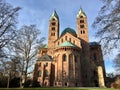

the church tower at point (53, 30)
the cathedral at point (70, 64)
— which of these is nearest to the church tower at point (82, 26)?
the cathedral at point (70, 64)

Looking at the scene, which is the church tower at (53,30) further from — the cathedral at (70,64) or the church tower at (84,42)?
the church tower at (84,42)

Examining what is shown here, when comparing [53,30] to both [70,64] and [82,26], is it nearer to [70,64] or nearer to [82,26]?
[82,26]

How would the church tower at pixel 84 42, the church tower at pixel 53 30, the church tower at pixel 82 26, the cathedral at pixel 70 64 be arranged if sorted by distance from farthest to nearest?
the church tower at pixel 53 30, the church tower at pixel 82 26, the church tower at pixel 84 42, the cathedral at pixel 70 64

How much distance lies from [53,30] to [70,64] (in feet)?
68.1

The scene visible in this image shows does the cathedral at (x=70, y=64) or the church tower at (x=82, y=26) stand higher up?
the church tower at (x=82, y=26)

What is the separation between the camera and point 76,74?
167 ft

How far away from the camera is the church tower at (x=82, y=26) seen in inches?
2474

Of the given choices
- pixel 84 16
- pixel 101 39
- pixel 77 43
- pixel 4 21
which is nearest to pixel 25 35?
pixel 4 21

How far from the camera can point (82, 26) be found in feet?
214

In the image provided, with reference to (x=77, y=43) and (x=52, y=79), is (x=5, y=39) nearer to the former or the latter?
(x=52, y=79)

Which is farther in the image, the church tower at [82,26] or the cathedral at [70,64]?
the church tower at [82,26]

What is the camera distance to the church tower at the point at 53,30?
63.9 meters

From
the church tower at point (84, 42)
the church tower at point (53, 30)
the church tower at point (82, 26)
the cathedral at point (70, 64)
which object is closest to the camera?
the cathedral at point (70, 64)

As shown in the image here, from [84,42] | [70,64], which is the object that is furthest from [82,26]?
[70,64]
